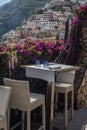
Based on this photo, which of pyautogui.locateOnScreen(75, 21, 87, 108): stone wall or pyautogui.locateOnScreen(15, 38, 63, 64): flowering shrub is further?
pyautogui.locateOnScreen(15, 38, 63, 64): flowering shrub

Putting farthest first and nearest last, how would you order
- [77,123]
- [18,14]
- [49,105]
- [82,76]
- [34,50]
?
[18,14], [34,50], [82,76], [77,123], [49,105]

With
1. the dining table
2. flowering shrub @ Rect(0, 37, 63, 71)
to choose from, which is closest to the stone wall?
flowering shrub @ Rect(0, 37, 63, 71)

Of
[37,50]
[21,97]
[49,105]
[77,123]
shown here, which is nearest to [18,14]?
[37,50]

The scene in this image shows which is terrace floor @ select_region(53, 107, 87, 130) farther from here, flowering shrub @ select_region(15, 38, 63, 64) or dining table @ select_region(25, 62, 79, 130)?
flowering shrub @ select_region(15, 38, 63, 64)

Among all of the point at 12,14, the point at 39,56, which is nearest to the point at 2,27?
the point at 12,14

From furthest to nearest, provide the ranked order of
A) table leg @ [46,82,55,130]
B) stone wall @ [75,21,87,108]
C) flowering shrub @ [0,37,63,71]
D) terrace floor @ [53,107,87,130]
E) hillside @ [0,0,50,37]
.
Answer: hillside @ [0,0,50,37]
flowering shrub @ [0,37,63,71]
stone wall @ [75,21,87,108]
terrace floor @ [53,107,87,130]
table leg @ [46,82,55,130]

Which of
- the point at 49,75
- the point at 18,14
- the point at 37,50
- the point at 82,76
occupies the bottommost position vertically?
the point at 82,76

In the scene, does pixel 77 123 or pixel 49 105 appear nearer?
pixel 49 105

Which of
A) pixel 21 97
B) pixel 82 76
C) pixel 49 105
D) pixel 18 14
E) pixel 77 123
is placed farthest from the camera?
pixel 18 14

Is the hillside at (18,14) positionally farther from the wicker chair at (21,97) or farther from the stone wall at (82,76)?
the wicker chair at (21,97)

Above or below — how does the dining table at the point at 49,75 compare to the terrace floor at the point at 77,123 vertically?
above

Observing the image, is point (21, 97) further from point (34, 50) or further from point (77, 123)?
point (34, 50)

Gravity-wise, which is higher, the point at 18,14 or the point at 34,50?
the point at 18,14

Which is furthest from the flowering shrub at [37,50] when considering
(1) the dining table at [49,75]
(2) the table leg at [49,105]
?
(2) the table leg at [49,105]
